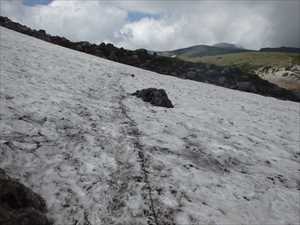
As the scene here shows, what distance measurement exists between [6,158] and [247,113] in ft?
42.1

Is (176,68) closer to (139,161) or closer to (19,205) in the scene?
(139,161)

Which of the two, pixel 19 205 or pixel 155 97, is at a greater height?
pixel 155 97

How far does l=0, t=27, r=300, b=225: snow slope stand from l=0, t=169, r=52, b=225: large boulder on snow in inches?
13.9

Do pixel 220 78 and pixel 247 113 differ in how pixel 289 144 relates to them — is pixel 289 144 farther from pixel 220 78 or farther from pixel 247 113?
pixel 220 78

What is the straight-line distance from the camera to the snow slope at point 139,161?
5.00 meters

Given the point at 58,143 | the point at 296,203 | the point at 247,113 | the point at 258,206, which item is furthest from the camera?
the point at 247,113

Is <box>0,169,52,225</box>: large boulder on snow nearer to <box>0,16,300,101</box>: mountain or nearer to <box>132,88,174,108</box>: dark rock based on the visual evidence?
<box>132,88,174,108</box>: dark rock

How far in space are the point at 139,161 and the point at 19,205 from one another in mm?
3010

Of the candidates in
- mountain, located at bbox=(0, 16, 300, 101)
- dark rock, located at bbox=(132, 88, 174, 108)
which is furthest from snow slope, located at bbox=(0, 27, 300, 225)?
mountain, located at bbox=(0, 16, 300, 101)

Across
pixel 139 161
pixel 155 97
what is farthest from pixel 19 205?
pixel 155 97

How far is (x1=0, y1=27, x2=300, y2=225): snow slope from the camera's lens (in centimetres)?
500

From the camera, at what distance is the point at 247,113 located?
592 inches

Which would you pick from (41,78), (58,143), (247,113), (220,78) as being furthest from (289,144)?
(220,78)

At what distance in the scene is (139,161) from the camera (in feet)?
21.5
